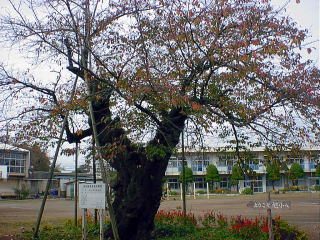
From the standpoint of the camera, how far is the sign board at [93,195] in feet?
31.5

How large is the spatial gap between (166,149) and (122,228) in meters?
2.68

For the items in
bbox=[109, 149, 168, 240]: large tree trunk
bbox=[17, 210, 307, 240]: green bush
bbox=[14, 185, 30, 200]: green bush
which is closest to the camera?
bbox=[109, 149, 168, 240]: large tree trunk

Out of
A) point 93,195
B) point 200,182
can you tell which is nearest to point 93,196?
point 93,195

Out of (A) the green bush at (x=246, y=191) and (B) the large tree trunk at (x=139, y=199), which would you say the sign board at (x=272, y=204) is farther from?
(A) the green bush at (x=246, y=191)

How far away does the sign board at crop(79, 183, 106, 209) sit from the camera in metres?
9.60

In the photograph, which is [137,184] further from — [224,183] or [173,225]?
[224,183]

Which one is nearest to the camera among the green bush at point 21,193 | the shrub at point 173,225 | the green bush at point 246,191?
the shrub at point 173,225

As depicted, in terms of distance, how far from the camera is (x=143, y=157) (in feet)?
36.2

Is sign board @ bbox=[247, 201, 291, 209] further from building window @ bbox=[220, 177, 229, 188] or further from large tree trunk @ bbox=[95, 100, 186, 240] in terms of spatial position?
building window @ bbox=[220, 177, 229, 188]

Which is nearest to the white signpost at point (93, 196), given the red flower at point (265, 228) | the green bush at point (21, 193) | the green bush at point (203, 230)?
the green bush at point (203, 230)

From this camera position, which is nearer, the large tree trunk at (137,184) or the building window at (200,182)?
the large tree trunk at (137,184)

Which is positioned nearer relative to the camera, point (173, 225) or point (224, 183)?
point (173, 225)

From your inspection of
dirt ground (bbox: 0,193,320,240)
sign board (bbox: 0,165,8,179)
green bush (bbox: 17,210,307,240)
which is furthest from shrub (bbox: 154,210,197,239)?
sign board (bbox: 0,165,8,179)

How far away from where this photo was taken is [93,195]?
9.73 metres
